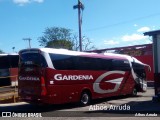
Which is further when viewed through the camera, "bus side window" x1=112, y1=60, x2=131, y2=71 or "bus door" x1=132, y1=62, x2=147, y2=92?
"bus door" x1=132, y1=62, x2=147, y2=92

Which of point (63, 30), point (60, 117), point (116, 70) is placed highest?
point (63, 30)

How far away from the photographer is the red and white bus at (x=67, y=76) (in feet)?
51.6

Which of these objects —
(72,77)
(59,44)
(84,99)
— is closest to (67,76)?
(72,77)

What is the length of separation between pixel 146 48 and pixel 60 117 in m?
27.2

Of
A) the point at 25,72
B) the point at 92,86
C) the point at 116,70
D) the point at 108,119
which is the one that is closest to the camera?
the point at 108,119

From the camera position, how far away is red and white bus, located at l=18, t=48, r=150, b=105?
619 inches

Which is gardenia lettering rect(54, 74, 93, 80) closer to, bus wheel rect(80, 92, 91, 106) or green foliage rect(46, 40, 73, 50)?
bus wheel rect(80, 92, 91, 106)

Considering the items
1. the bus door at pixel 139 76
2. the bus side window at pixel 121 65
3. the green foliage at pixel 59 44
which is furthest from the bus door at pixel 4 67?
the green foliage at pixel 59 44

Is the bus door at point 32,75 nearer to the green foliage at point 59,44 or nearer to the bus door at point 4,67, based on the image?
the bus door at point 4,67

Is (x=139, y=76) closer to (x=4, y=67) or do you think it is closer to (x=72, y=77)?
(x=72, y=77)

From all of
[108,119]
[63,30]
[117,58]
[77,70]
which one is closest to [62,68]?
[77,70]

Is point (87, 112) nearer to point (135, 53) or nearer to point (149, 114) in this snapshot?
point (149, 114)

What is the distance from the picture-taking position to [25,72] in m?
16.4

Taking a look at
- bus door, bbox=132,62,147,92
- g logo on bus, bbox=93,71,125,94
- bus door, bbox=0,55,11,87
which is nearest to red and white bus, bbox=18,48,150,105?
g logo on bus, bbox=93,71,125,94
